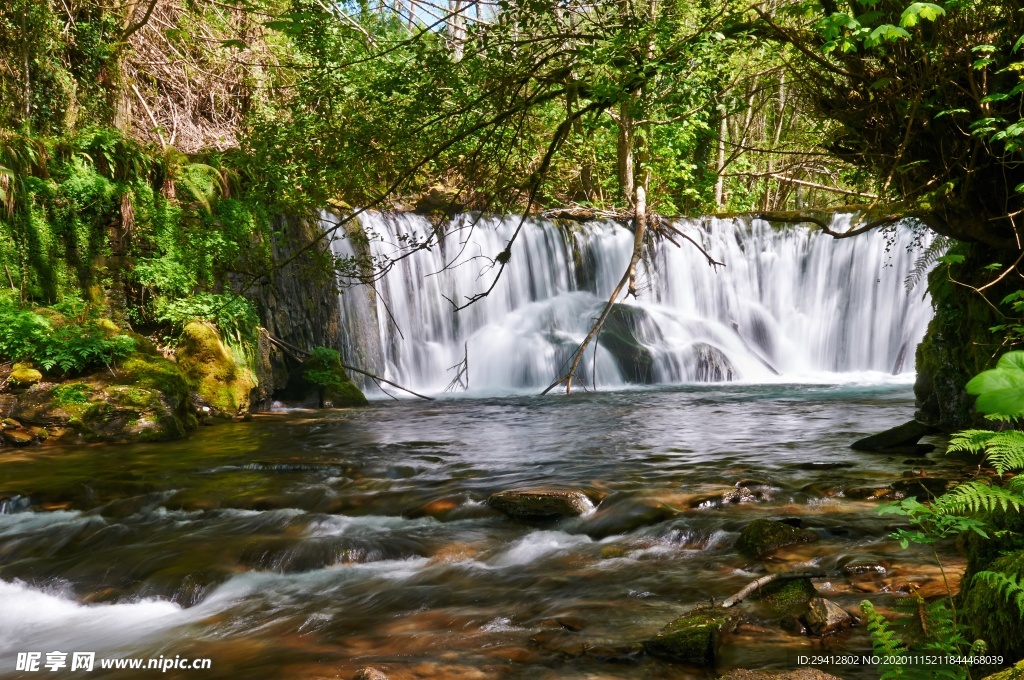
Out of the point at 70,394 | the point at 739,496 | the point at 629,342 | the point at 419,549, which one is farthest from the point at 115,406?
the point at 629,342

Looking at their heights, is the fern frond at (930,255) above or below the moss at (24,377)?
above

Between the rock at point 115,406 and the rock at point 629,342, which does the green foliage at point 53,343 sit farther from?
the rock at point 629,342

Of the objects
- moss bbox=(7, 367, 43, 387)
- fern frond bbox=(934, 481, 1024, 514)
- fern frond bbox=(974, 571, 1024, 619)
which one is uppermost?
moss bbox=(7, 367, 43, 387)

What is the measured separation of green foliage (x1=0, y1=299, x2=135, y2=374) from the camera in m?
9.70

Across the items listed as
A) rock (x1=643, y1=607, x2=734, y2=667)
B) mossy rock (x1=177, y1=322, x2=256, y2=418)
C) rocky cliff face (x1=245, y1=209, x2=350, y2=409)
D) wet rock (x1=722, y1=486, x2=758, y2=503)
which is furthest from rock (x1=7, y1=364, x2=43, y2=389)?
rock (x1=643, y1=607, x2=734, y2=667)

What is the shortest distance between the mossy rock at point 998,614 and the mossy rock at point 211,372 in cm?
1039

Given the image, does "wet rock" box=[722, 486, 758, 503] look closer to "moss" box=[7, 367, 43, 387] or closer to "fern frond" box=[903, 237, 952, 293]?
"fern frond" box=[903, 237, 952, 293]

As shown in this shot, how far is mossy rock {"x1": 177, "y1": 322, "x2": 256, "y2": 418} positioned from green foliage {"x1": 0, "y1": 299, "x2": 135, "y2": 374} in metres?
1.12

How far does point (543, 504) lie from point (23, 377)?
23.9 ft

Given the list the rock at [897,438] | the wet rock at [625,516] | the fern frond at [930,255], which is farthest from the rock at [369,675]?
the fern frond at [930,255]

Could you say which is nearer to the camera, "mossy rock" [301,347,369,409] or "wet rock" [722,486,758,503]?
"wet rock" [722,486,758,503]

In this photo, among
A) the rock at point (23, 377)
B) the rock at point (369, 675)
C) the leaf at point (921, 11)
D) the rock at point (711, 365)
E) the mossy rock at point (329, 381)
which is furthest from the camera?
the rock at point (711, 365)

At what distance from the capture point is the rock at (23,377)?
944 centimetres

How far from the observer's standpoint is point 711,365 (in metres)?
15.7
